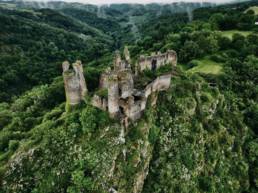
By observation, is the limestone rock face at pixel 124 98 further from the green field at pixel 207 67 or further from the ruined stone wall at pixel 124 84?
the green field at pixel 207 67

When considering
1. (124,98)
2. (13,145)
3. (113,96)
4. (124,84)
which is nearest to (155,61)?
(124,84)

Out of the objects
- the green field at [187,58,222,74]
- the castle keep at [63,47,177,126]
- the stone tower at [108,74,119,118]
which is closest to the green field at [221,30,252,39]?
the green field at [187,58,222,74]

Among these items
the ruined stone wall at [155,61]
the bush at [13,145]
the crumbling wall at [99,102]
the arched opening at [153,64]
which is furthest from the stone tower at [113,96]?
the bush at [13,145]

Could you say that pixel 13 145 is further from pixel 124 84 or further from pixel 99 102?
pixel 124 84

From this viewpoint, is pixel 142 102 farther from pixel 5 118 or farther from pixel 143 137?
pixel 5 118

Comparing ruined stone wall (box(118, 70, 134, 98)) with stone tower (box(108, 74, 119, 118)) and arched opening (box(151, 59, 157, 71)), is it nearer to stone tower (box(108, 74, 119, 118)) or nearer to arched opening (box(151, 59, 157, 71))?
stone tower (box(108, 74, 119, 118))

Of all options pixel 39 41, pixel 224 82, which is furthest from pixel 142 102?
pixel 39 41
